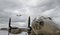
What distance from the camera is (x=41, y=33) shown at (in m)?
5.33

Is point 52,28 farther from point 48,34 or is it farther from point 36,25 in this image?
point 36,25

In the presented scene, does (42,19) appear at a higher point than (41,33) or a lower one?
higher

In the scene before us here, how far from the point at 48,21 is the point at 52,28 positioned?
0.42 meters

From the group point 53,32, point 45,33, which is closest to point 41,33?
point 45,33

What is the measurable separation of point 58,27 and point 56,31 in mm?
207

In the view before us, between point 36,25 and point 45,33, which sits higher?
point 36,25

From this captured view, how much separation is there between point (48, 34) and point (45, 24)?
1.43 ft

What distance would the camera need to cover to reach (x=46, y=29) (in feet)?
17.3

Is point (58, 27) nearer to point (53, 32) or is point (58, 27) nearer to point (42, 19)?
point (53, 32)

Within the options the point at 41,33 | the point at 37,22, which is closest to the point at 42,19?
the point at 37,22

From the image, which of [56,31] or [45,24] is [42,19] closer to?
[45,24]

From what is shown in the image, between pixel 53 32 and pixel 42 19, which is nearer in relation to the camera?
pixel 53 32

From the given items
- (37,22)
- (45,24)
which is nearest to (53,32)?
(45,24)

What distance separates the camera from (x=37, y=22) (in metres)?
5.47
